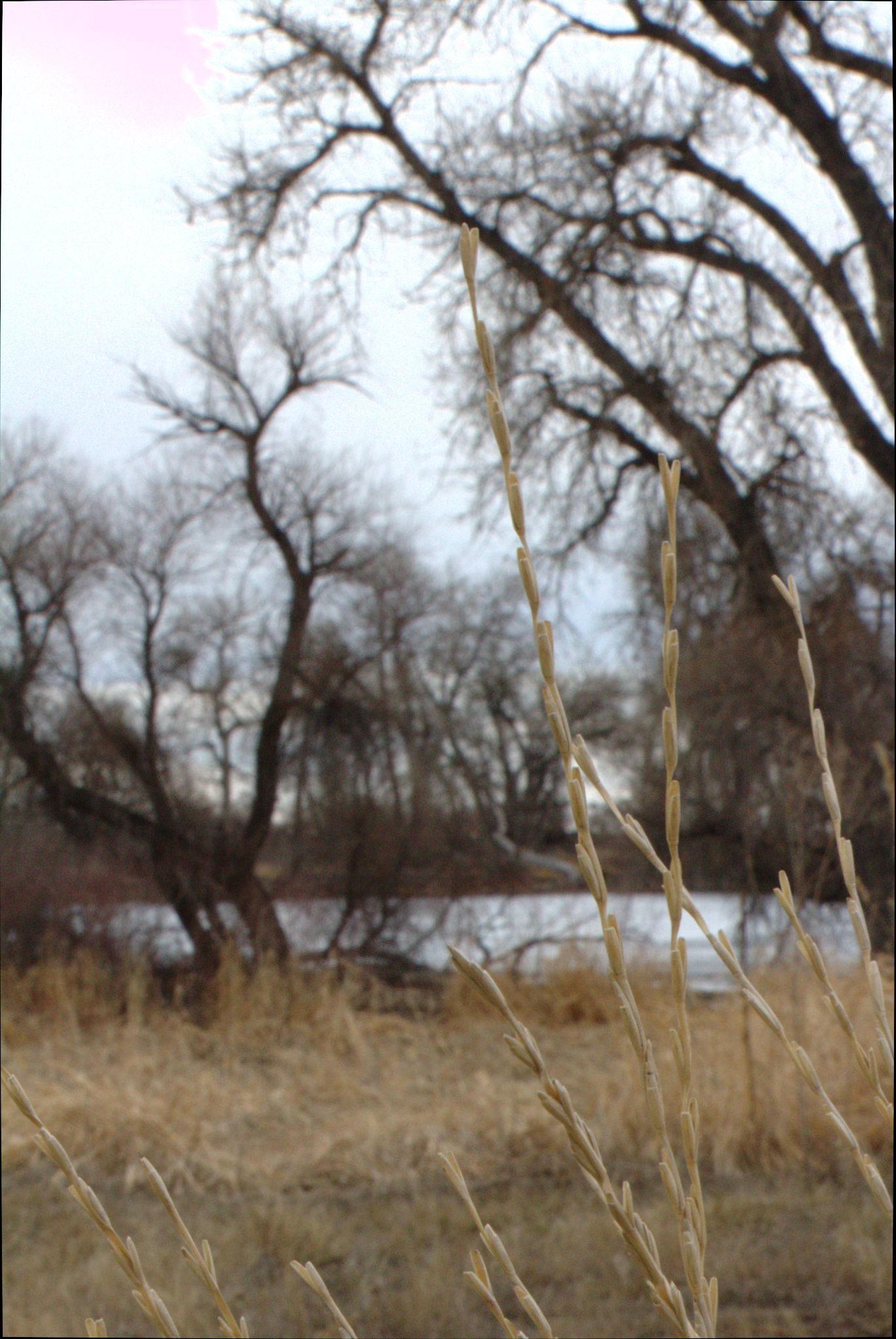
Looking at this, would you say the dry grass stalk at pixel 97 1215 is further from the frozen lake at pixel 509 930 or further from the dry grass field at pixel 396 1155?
the frozen lake at pixel 509 930

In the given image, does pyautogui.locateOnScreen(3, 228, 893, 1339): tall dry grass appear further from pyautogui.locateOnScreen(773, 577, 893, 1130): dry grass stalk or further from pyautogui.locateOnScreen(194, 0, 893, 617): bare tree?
pyautogui.locateOnScreen(194, 0, 893, 617): bare tree

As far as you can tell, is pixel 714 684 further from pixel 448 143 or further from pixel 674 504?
pixel 674 504

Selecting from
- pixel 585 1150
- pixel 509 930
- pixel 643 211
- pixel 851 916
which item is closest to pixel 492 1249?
pixel 585 1150

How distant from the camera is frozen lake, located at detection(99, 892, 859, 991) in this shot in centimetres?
204

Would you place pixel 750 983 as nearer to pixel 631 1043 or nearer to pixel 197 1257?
pixel 631 1043

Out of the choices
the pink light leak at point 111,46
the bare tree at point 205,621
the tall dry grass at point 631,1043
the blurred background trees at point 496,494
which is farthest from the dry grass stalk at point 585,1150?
the bare tree at point 205,621

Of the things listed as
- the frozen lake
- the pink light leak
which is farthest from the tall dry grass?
the frozen lake

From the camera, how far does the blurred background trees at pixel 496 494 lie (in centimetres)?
192

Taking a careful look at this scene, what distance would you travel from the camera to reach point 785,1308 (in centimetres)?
162

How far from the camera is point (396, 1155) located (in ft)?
6.25

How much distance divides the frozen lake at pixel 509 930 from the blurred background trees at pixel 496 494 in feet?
0.13

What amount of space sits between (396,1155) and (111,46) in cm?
149

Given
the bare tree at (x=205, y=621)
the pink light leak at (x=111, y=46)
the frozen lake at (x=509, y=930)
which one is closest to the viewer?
the pink light leak at (x=111, y=46)

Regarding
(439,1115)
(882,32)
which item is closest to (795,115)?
(882,32)
